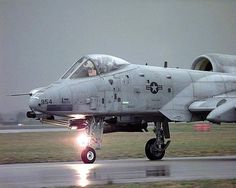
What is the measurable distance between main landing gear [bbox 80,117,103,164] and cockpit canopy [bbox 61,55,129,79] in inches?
64.3

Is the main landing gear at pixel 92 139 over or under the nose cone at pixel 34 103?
under

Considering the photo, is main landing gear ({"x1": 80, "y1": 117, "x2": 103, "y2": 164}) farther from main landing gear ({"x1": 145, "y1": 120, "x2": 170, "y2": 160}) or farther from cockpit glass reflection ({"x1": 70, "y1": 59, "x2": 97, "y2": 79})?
main landing gear ({"x1": 145, "y1": 120, "x2": 170, "y2": 160})

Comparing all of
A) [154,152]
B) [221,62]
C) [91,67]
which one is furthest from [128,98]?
[221,62]

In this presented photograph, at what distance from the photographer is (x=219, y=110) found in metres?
20.0

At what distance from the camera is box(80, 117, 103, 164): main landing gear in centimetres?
1967

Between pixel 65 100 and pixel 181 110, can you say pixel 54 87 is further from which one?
pixel 181 110

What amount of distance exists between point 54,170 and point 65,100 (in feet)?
10.3

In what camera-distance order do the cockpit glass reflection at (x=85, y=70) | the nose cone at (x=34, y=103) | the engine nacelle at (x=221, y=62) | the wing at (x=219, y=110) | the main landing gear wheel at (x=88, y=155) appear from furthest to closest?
the engine nacelle at (x=221, y=62), the cockpit glass reflection at (x=85, y=70), the wing at (x=219, y=110), the main landing gear wheel at (x=88, y=155), the nose cone at (x=34, y=103)

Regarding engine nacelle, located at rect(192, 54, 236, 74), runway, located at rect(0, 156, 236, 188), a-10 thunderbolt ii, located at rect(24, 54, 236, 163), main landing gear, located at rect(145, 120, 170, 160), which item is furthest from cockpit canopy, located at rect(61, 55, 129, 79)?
engine nacelle, located at rect(192, 54, 236, 74)

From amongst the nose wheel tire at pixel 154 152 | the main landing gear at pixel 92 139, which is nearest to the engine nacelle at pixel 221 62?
the nose wheel tire at pixel 154 152

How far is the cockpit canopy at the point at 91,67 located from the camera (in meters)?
20.6

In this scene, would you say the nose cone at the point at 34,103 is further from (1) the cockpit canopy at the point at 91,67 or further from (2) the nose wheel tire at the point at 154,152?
(2) the nose wheel tire at the point at 154,152

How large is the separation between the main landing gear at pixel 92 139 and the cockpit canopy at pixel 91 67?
1.63 metres

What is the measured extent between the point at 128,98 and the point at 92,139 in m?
2.12
